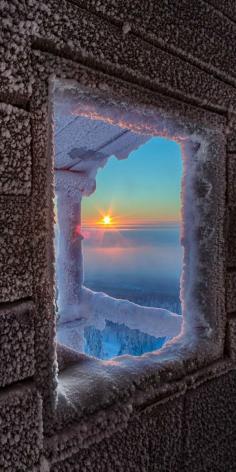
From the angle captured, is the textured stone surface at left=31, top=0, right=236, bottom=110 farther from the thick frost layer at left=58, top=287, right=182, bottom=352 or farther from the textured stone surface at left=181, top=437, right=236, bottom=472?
the thick frost layer at left=58, top=287, right=182, bottom=352

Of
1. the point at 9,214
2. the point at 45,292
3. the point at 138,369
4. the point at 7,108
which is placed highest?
the point at 7,108

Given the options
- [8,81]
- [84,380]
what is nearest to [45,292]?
[84,380]

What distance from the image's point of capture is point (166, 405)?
1580 mm

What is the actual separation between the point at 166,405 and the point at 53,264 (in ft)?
2.81

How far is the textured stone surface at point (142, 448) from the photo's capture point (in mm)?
1284

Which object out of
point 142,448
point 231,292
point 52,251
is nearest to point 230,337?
point 231,292

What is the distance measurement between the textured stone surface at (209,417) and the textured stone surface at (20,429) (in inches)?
33.1

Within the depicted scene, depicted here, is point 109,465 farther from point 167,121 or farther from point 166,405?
point 167,121

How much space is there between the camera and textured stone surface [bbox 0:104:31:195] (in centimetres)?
103

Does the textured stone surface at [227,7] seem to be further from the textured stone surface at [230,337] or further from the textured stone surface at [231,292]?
the textured stone surface at [230,337]

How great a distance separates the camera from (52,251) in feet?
3.90

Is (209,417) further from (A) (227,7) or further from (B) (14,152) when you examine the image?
(A) (227,7)

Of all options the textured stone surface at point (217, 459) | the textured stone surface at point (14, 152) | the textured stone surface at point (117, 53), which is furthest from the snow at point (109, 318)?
the textured stone surface at point (14, 152)

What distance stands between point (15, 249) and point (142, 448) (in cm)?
99
